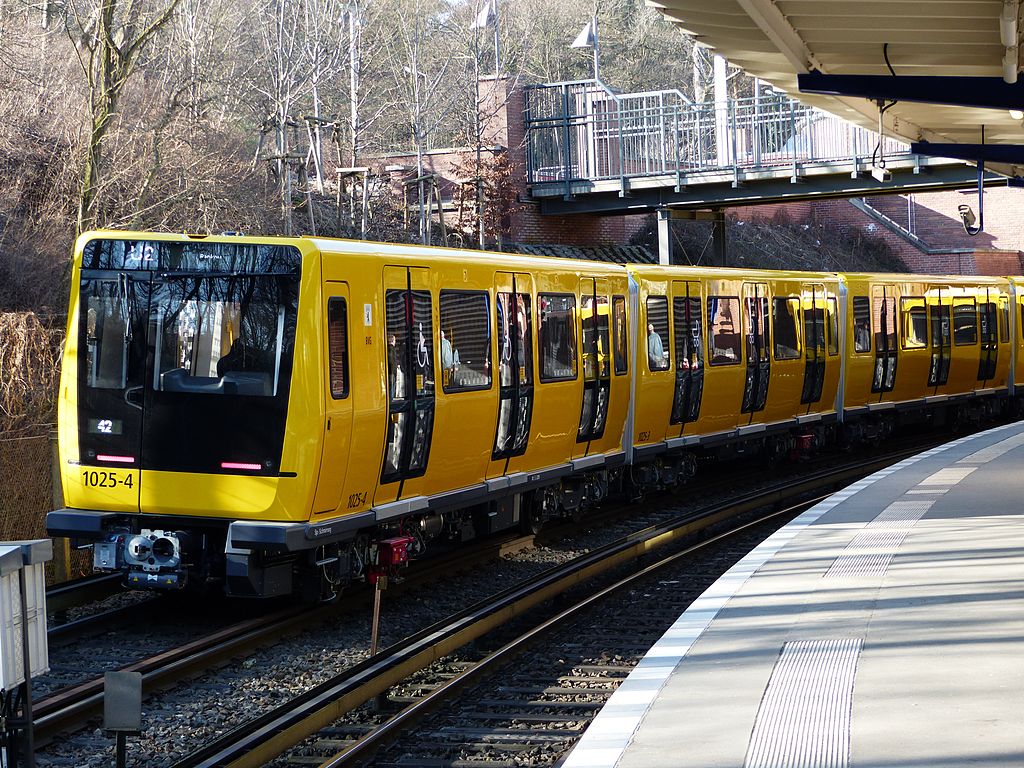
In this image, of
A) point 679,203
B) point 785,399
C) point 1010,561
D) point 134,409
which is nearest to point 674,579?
point 1010,561

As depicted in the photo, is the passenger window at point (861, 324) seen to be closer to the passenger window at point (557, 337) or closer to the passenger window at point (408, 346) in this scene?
the passenger window at point (557, 337)

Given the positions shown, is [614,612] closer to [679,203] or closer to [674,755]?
→ [674,755]

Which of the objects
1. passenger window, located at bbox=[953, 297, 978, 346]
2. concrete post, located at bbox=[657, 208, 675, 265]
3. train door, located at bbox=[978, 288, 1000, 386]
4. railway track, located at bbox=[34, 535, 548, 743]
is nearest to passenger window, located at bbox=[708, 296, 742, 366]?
railway track, located at bbox=[34, 535, 548, 743]

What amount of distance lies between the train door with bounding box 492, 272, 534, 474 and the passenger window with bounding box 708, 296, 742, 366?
18.7 feet

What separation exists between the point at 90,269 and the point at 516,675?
15.8ft

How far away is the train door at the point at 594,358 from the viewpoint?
15789 millimetres

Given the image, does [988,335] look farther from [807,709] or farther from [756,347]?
[807,709]

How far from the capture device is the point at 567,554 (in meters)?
15.1

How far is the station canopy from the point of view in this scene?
444 inches

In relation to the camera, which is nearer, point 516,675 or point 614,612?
point 516,675

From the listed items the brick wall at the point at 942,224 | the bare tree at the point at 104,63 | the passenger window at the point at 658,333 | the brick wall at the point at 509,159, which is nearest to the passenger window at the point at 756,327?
the passenger window at the point at 658,333

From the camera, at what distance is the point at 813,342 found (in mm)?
22547

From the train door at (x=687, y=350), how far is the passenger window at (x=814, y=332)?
391 cm

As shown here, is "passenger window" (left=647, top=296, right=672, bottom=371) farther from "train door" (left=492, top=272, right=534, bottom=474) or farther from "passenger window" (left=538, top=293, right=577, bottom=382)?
"train door" (left=492, top=272, right=534, bottom=474)
